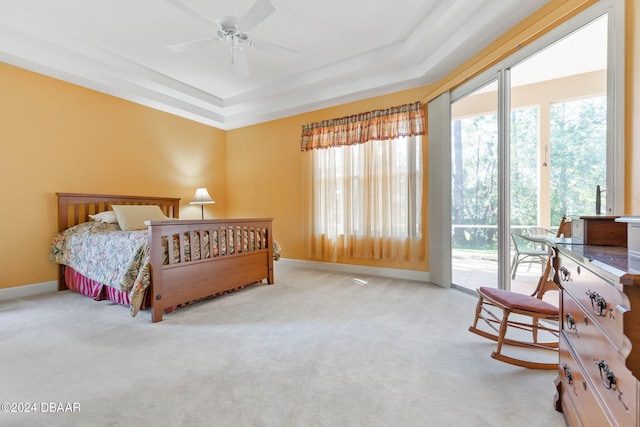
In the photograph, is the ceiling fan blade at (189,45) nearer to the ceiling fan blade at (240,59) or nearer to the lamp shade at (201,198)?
the ceiling fan blade at (240,59)

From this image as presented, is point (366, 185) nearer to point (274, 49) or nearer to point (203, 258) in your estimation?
point (274, 49)

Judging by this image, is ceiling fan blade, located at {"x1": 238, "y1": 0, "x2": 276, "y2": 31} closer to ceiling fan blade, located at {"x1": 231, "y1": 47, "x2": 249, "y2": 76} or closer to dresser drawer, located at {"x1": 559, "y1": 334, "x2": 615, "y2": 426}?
ceiling fan blade, located at {"x1": 231, "y1": 47, "x2": 249, "y2": 76}

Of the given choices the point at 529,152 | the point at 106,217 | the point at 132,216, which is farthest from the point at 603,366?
the point at 106,217

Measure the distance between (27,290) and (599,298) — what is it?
464cm

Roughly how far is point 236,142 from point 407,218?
3498 mm

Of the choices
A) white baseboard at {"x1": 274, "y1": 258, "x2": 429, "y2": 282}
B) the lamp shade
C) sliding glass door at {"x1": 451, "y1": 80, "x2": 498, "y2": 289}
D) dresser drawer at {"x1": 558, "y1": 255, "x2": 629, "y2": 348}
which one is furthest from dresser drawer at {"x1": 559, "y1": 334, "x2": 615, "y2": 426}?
the lamp shade

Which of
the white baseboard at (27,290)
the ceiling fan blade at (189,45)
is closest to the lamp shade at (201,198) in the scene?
the white baseboard at (27,290)

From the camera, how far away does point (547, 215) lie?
2.27 meters

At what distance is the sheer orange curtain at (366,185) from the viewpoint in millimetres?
3549

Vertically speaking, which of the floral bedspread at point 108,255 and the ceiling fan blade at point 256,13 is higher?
the ceiling fan blade at point 256,13

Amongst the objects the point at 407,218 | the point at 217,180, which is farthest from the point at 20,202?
the point at 407,218

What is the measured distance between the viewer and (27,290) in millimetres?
2996

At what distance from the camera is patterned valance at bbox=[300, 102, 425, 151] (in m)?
3.51

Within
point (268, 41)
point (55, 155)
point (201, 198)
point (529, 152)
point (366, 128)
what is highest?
point (268, 41)
